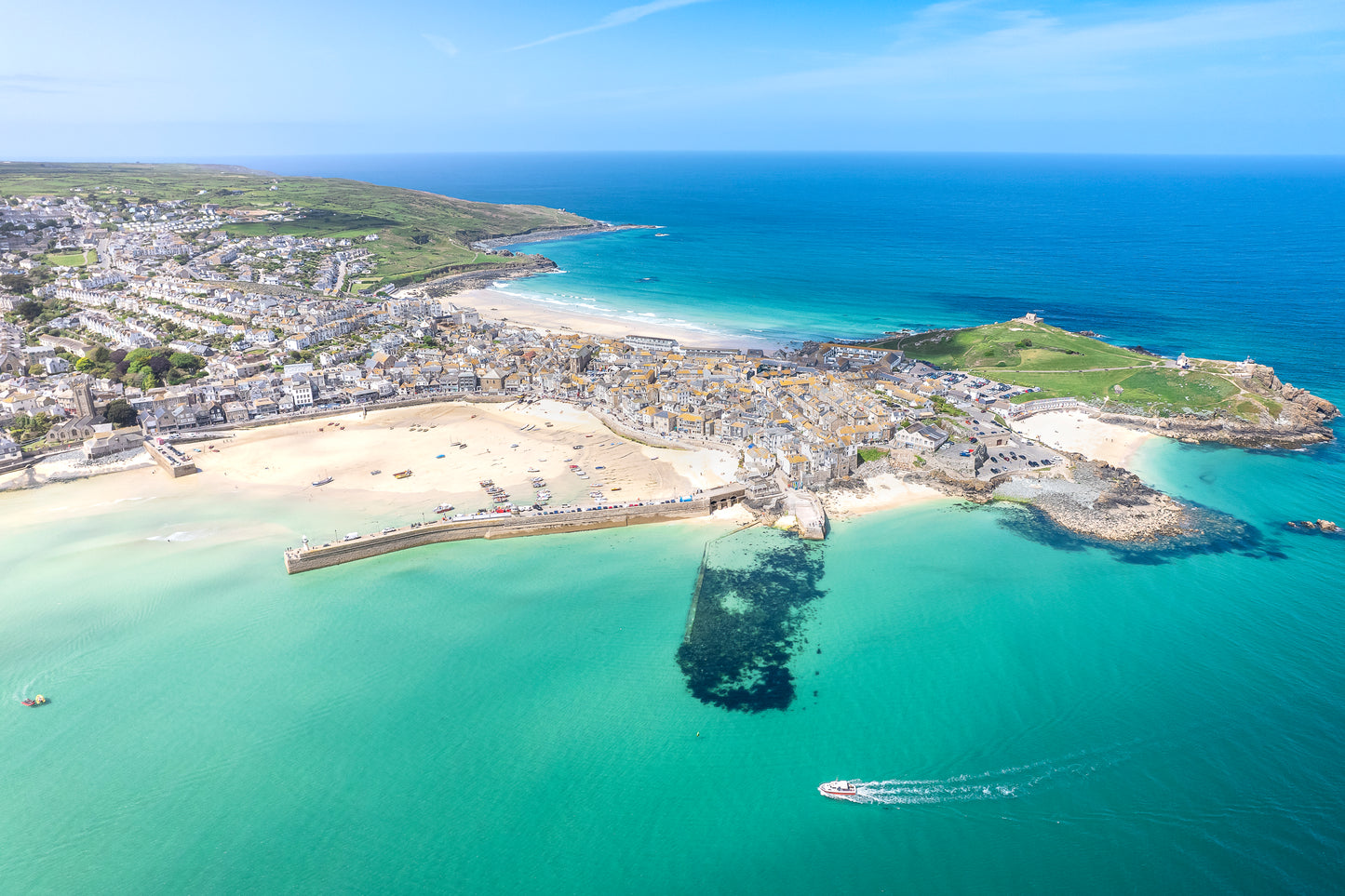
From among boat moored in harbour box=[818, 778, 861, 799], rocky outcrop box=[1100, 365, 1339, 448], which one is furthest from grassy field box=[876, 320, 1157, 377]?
boat moored in harbour box=[818, 778, 861, 799]

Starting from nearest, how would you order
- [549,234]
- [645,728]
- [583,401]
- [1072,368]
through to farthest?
[645,728] < [583,401] < [1072,368] < [549,234]

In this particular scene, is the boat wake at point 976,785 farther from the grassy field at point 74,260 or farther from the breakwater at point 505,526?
the grassy field at point 74,260

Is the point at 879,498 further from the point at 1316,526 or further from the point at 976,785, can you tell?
the point at 1316,526

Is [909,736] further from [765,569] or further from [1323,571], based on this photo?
[1323,571]

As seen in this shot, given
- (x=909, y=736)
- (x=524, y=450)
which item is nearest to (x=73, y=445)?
(x=524, y=450)

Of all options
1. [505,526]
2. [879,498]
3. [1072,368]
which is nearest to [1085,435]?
[1072,368]

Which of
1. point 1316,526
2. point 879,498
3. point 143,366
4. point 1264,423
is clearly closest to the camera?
point 1316,526

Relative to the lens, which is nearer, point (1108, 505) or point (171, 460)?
point (1108, 505)
